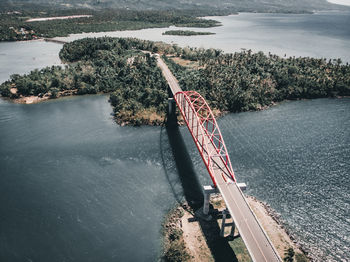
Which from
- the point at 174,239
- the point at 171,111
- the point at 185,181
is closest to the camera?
the point at 174,239

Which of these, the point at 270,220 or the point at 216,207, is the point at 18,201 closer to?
the point at 216,207

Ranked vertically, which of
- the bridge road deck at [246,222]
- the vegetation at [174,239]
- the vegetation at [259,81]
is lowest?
the vegetation at [174,239]

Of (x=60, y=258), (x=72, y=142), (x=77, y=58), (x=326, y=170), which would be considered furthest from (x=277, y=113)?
(x=77, y=58)

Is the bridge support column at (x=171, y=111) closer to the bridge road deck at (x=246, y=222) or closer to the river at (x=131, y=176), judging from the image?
the river at (x=131, y=176)

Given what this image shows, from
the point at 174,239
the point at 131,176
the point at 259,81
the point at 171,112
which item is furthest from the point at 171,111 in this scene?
the point at 174,239

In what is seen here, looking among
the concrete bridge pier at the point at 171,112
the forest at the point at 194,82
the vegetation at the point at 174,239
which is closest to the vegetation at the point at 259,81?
the forest at the point at 194,82

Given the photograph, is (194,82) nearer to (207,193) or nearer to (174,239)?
(207,193)

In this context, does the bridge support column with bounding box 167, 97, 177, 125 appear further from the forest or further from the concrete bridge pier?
the forest
